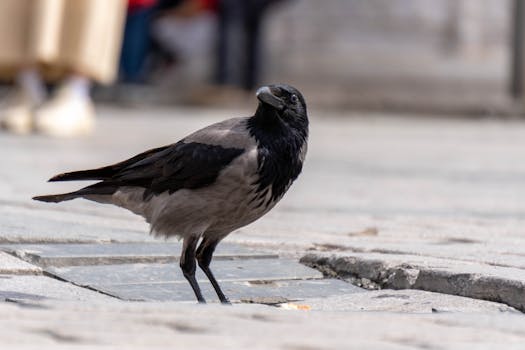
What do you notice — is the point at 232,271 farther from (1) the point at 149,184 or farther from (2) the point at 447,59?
(2) the point at 447,59

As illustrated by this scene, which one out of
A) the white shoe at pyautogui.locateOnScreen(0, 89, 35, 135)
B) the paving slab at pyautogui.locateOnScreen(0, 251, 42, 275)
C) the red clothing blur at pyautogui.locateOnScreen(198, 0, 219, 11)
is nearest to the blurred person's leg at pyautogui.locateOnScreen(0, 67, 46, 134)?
the white shoe at pyautogui.locateOnScreen(0, 89, 35, 135)

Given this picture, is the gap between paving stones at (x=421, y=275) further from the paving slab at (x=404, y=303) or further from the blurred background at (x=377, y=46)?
the blurred background at (x=377, y=46)

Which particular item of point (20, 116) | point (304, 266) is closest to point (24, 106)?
point (20, 116)

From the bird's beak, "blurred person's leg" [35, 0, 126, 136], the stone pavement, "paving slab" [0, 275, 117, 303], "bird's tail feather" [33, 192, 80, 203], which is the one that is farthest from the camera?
"blurred person's leg" [35, 0, 126, 136]

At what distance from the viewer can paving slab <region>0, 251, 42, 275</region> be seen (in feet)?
13.7

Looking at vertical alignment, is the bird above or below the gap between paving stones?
above

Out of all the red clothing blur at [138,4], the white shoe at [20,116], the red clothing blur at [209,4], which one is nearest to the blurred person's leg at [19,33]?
the white shoe at [20,116]

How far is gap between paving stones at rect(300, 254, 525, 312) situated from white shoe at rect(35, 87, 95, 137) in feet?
19.3

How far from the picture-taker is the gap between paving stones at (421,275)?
4086 mm

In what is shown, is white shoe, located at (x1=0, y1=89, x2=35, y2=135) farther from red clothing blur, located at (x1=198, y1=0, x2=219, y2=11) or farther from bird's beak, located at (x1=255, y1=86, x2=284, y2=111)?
red clothing blur, located at (x1=198, y1=0, x2=219, y2=11)

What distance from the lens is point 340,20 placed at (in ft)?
70.3

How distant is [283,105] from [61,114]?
21.6 ft

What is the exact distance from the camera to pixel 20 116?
1050 centimetres

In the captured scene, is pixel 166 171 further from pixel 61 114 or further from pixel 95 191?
pixel 61 114
